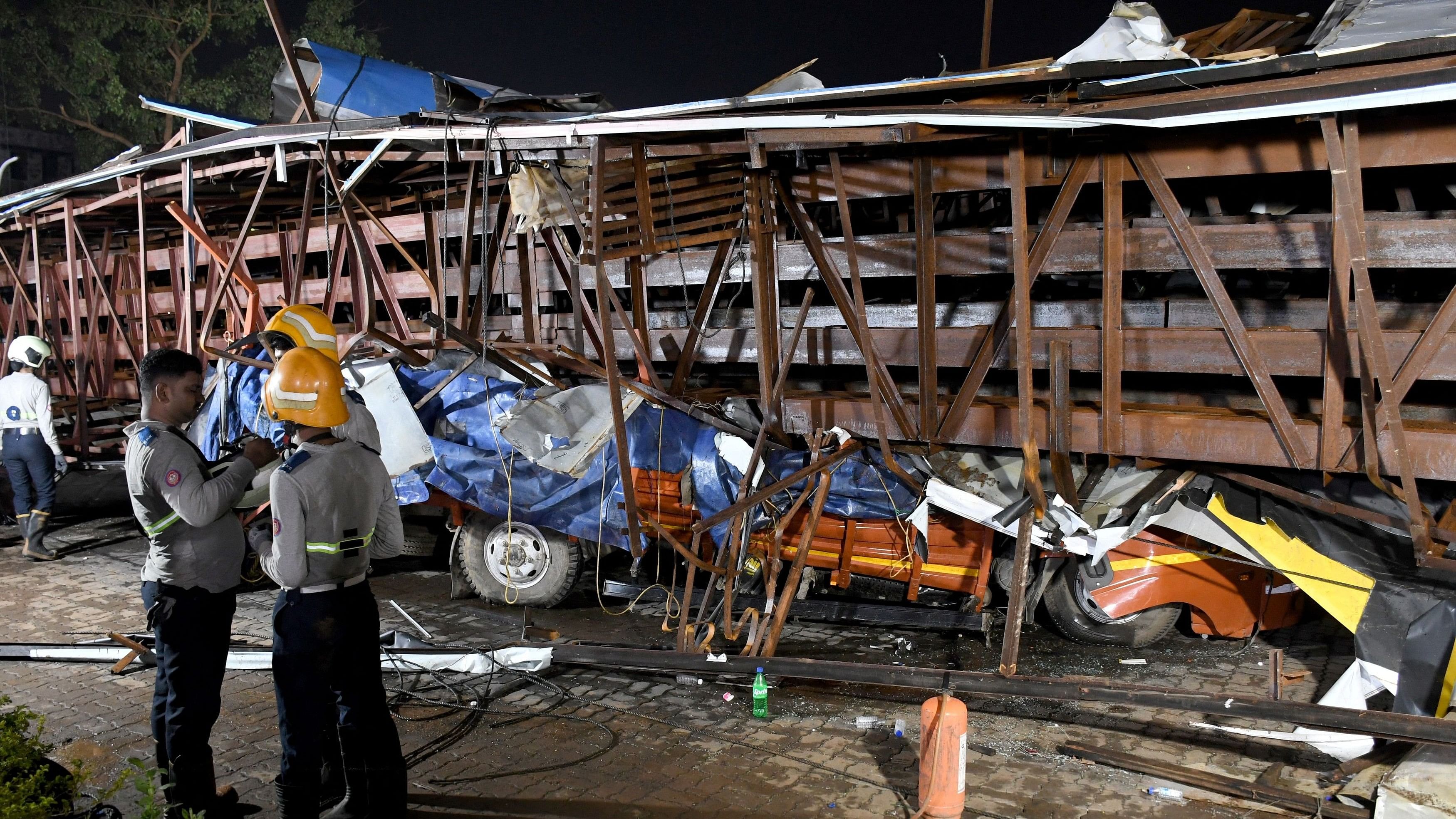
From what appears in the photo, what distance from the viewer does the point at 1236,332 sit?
4.91 meters

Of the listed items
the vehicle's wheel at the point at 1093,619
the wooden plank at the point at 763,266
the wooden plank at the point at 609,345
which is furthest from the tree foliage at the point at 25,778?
the vehicle's wheel at the point at 1093,619

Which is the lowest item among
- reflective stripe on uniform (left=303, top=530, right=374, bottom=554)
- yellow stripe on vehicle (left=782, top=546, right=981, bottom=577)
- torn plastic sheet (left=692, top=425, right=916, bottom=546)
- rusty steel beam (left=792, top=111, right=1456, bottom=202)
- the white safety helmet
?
yellow stripe on vehicle (left=782, top=546, right=981, bottom=577)

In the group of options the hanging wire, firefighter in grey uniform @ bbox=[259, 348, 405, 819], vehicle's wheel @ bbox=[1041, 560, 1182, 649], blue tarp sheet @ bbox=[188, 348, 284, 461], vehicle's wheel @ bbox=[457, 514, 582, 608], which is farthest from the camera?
blue tarp sheet @ bbox=[188, 348, 284, 461]

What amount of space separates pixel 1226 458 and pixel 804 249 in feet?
9.25

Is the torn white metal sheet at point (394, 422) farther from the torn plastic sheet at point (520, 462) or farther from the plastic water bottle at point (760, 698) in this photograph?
the plastic water bottle at point (760, 698)

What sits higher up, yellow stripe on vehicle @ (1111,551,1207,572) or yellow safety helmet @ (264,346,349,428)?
yellow safety helmet @ (264,346,349,428)

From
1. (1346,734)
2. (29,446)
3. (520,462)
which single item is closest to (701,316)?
(520,462)

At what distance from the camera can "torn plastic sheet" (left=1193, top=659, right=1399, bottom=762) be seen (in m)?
4.77

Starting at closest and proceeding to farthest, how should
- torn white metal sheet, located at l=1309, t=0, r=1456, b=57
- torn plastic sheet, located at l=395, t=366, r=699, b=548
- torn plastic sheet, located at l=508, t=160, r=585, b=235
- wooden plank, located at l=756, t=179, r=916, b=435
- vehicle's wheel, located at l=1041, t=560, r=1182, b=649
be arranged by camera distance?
torn white metal sheet, located at l=1309, t=0, r=1456, b=57
wooden plank, located at l=756, t=179, r=916, b=435
vehicle's wheel, located at l=1041, t=560, r=1182, b=649
torn plastic sheet, located at l=508, t=160, r=585, b=235
torn plastic sheet, located at l=395, t=366, r=699, b=548

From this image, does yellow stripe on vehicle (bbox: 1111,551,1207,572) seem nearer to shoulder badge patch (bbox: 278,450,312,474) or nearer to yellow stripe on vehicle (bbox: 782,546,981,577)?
yellow stripe on vehicle (bbox: 782,546,981,577)

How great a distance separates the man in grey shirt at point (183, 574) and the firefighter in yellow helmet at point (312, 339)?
771mm

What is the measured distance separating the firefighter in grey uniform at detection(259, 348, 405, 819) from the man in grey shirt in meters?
0.38

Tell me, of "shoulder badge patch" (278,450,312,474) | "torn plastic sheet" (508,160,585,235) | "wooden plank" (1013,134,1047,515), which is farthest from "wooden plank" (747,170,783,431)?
"shoulder badge patch" (278,450,312,474)

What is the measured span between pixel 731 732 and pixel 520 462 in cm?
287
